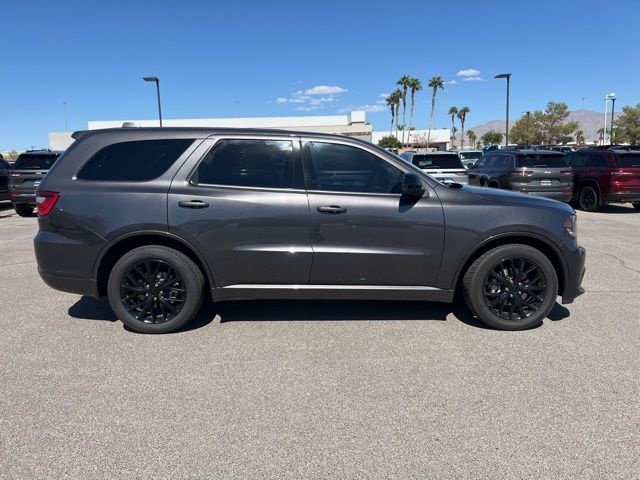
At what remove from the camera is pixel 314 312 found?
Answer: 4.90m

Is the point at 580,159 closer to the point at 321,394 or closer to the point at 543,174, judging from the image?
the point at 543,174

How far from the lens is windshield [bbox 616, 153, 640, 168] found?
12.6m

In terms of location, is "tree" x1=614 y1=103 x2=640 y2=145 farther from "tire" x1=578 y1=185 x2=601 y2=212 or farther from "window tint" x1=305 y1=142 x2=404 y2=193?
"window tint" x1=305 y1=142 x2=404 y2=193

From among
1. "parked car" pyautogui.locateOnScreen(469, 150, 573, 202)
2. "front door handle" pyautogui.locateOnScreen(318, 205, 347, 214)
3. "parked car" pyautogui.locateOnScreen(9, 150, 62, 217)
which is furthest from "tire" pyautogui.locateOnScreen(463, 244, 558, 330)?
"parked car" pyautogui.locateOnScreen(9, 150, 62, 217)

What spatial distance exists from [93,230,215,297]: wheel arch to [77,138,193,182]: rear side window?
20.4 inches

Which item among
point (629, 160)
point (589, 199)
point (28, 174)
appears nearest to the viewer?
point (28, 174)

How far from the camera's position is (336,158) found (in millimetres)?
4328

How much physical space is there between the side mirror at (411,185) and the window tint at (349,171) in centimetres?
18

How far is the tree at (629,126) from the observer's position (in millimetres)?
57513

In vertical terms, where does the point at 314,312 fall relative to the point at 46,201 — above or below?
below

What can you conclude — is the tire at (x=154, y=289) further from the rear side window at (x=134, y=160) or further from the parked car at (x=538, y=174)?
the parked car at (x=538, y=174)

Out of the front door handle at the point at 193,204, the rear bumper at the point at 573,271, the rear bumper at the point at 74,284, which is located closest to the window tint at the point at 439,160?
the rear bumper at the point at 573,271

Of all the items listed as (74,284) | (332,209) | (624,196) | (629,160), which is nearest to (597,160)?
(629,160)

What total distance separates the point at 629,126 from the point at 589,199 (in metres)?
55.8
